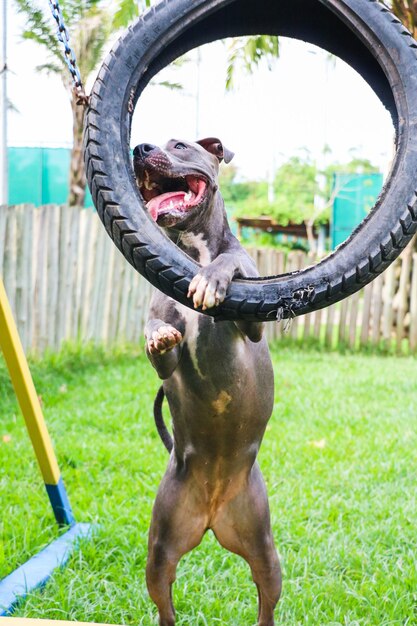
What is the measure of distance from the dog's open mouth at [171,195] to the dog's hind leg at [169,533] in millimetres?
946

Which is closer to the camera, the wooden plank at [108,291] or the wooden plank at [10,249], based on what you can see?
the wooden plank at [10,249]

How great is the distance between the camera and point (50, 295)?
25.8 ft

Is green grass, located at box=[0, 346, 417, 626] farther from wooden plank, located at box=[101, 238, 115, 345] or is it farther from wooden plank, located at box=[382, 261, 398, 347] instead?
wooden plank, located at box=[382, 261, 398, 347]

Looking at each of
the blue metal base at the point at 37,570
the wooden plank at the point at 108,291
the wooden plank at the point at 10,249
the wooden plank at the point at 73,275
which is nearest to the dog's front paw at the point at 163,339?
the blue metal base at the point at 37,570

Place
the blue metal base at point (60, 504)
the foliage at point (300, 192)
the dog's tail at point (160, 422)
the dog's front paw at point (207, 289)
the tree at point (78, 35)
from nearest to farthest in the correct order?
1. the dog's front paw at point (207, 289)
2. the dog's tail at point (160, 422)
3. the blue metal base at point (60, 504)
4. the tree at point (78, 35)
5. the foliage at point (300, 192)

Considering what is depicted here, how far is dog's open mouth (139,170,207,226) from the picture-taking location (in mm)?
2281

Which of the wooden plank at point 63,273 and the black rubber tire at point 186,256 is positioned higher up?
the black rubber tire at point 186,256

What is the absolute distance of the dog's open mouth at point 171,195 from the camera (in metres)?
2.28

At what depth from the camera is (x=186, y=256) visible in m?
2.15

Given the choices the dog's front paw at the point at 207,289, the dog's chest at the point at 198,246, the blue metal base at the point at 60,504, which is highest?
the dog's chest at the point at 198,246

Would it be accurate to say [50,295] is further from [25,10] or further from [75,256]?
[25,10]

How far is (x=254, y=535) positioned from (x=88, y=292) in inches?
243

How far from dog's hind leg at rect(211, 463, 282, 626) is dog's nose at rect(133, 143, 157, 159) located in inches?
46.9

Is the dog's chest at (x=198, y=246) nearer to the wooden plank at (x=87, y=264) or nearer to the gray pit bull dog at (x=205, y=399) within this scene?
the gray pit bull dog at (x=205, y=399)
